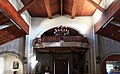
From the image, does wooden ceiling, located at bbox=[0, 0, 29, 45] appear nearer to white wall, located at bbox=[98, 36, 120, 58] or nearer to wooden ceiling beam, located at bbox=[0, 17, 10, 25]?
wooden ceiling beam, located at bbox=[0, 17, 10, 25]

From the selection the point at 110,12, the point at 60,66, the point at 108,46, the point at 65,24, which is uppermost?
the point at 65,24

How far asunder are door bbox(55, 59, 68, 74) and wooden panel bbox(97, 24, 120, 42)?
681 cm

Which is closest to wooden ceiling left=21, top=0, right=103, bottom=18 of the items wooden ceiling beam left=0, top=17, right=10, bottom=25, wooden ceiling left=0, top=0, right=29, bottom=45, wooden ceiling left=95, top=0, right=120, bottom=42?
wooden ceiling left=95, top=0, right=120, bottom=42

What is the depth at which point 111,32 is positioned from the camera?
12.4 metres

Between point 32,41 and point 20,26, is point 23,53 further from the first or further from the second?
point 20,26

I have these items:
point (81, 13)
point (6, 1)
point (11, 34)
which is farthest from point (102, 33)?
point (6, 1)

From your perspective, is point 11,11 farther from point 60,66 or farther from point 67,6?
point 60,66

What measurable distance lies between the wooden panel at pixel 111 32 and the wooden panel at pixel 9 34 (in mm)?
5215

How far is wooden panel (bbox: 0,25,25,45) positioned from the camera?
37.1 feet

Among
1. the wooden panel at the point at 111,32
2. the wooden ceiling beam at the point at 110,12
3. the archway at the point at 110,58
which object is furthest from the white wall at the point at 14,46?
the wooden ceiling beam at the point at 110,12

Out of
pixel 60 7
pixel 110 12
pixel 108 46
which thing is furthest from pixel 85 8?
pixel 108 46

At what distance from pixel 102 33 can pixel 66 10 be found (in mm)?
2886

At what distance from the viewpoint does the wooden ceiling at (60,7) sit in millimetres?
11017

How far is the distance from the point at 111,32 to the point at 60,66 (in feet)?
26.8
